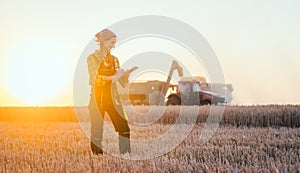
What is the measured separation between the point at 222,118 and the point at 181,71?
24.0 feet

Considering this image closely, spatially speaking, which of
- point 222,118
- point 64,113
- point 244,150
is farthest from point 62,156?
point 64,113

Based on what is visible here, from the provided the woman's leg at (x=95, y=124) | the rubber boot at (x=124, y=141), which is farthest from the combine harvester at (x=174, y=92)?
the woman's leg at (x=95, y=124)

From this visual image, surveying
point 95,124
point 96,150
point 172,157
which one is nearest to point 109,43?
point 95,124

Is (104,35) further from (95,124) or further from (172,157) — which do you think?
(172,157)

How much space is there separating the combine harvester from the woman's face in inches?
463

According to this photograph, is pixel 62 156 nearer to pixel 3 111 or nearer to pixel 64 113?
pixel 64 113

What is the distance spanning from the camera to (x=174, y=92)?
2186cm

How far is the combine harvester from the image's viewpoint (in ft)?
66.6

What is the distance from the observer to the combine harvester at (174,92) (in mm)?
20312

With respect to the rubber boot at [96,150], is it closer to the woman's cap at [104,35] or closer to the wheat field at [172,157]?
the wheat field at [172,157]

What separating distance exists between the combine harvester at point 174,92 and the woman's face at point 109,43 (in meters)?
11.8

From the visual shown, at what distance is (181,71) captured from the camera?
2170 cm

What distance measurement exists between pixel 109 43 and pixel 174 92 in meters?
15.3

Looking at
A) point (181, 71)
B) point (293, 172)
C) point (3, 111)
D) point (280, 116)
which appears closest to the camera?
point (293, 172)
